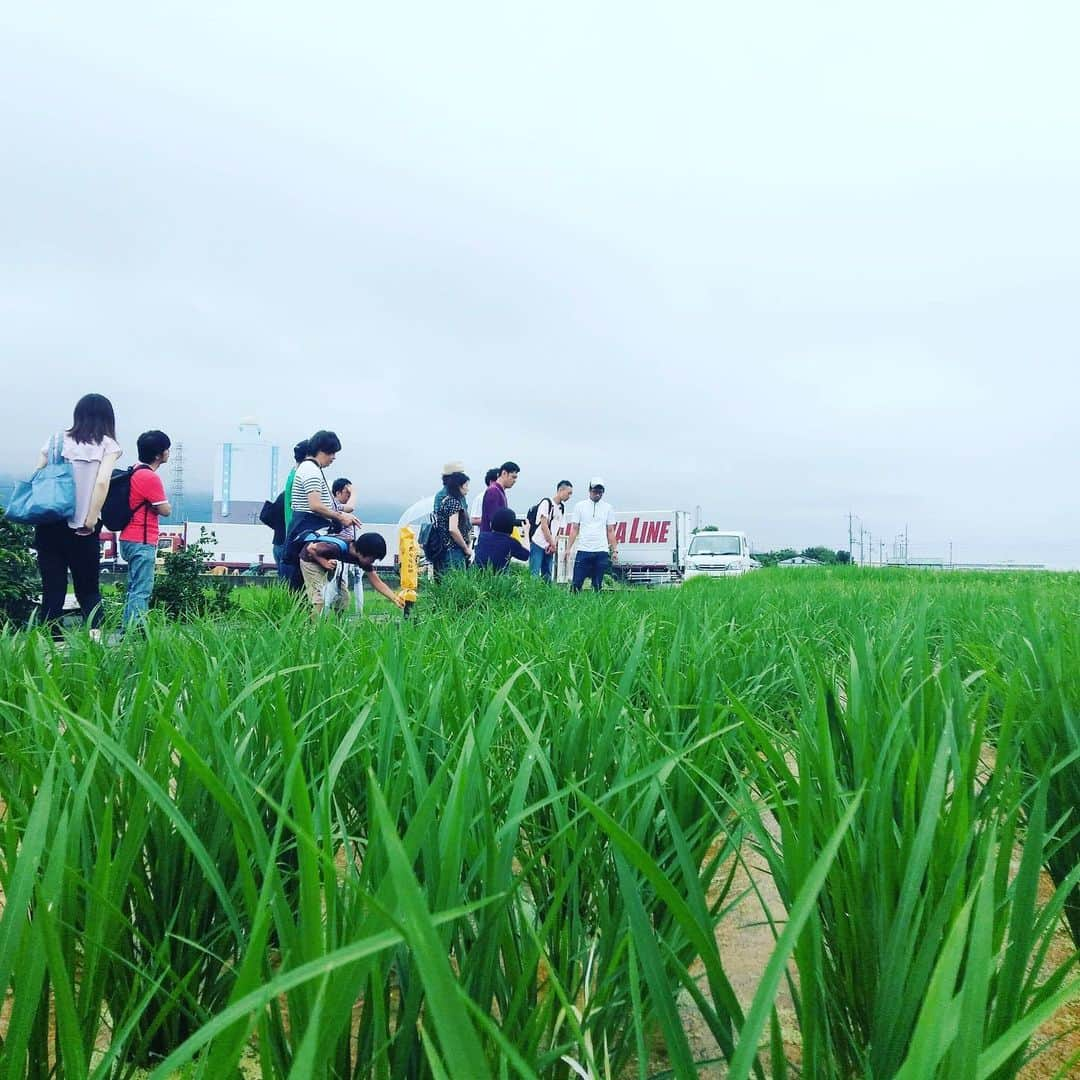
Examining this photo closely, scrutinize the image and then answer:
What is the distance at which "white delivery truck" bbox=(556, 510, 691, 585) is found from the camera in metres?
28.4

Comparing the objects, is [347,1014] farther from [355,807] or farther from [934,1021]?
[355,807]

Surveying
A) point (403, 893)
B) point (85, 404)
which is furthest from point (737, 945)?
point (85, 404)

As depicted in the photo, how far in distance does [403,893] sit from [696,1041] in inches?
29.6

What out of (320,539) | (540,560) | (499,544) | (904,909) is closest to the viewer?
(904,909)

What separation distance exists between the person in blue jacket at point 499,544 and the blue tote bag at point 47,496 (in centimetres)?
357

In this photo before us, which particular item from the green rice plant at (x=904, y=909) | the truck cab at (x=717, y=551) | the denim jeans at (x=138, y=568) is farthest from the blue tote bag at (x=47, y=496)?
the truck cab at (x=717, y=551)

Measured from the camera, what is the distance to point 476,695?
1.75 m

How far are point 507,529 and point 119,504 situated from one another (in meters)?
3.60

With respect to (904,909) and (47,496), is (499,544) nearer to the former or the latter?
(47,496)

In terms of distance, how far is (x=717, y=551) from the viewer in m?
25.1

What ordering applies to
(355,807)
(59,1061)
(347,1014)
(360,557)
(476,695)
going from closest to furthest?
(347,1014) → (59,1061) → (355,807) → (476,695) → (360,557)

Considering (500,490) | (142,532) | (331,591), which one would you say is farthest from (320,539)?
(500,490)

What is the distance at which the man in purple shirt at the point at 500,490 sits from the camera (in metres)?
8.04

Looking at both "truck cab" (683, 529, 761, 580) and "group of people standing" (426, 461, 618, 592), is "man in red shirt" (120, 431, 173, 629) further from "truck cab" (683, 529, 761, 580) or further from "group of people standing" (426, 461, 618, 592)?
"truck cab" (683, 529, 761, 580)
